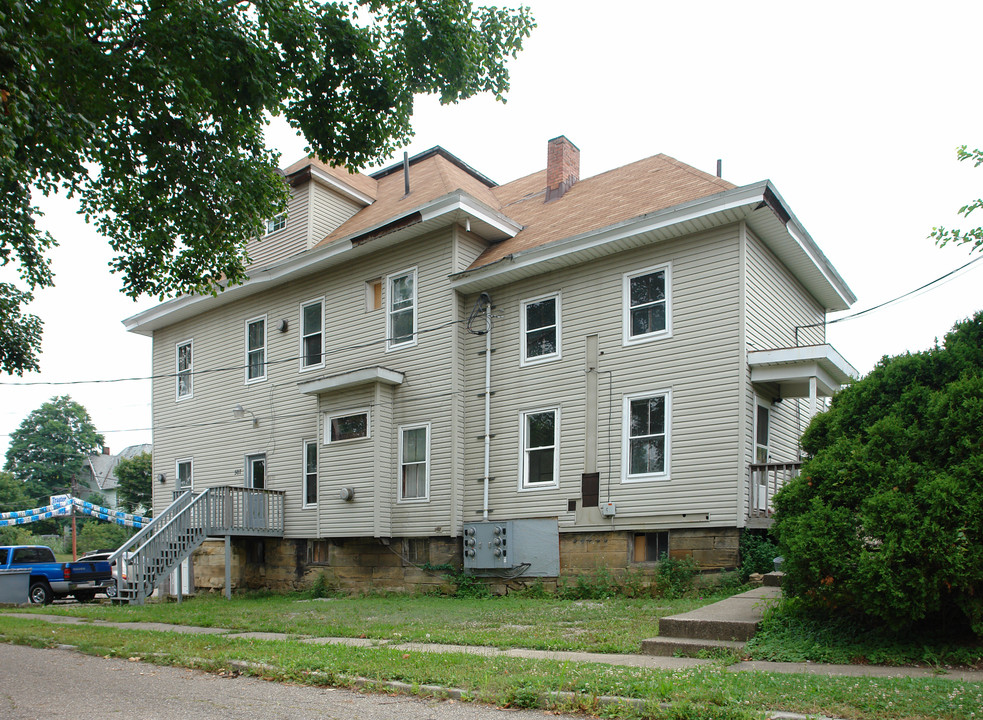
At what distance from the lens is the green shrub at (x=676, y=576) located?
46.3 feet

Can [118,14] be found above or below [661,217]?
above

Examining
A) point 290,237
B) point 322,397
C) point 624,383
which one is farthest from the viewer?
point 290,237

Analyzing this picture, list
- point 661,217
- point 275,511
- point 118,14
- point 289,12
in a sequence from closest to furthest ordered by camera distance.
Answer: point 118,14
point 289,12
point 661,217
point 275,511

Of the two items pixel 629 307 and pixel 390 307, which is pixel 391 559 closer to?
pixel 390 307

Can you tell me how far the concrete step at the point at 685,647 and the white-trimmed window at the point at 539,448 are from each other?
27.6 ft

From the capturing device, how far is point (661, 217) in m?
15.2

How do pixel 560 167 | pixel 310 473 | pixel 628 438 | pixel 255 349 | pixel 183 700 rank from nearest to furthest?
pixel 183 700
pixel 628 438
pixel 310 473
pixel 560 167
pixel 255 349

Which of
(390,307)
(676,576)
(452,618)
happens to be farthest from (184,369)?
(676,576)

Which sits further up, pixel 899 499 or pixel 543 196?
pixel 543 196

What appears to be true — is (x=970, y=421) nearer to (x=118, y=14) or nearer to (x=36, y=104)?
(x=36, y=104)

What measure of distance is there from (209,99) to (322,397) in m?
9.64

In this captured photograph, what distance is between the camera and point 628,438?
15.7m

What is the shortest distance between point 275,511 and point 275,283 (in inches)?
231

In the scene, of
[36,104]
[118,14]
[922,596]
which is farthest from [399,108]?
[922,596]
